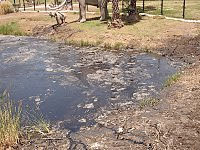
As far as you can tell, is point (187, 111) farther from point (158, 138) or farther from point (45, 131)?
point (45, 131)

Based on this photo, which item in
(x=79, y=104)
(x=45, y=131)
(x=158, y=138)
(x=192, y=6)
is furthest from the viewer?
(x=192, y=6)

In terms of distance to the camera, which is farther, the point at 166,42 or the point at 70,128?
the point at 166,42

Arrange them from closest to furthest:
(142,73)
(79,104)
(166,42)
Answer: (79,104) < (142,73) < (166,42)

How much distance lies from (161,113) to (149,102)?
84 cm

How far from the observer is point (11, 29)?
2155 centimetres

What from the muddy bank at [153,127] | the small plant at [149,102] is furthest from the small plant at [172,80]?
the small plant at [149,102]

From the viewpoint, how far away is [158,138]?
309 inches

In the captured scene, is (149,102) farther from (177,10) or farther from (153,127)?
(177,10)

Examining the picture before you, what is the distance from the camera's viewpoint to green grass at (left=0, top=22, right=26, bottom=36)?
21094 mm

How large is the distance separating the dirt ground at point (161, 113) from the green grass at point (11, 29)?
4.95 meters

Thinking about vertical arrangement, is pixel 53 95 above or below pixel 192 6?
below

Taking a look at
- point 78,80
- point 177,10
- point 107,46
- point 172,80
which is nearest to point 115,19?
point 107,46

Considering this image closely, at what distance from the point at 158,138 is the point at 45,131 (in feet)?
8.06

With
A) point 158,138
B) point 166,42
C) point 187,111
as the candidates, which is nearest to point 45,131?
point 158,138
